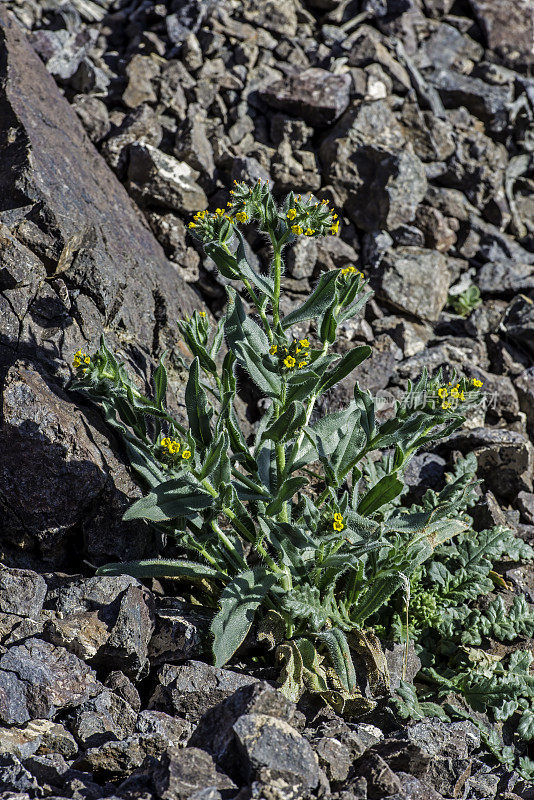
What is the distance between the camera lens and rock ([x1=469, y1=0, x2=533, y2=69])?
9438 mm

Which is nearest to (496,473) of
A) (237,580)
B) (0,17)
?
(237,580)

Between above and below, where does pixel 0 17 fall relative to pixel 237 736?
above

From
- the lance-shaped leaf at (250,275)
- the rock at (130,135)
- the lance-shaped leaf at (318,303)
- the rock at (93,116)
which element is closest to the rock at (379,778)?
the lance-shaped leaf at (318,303)

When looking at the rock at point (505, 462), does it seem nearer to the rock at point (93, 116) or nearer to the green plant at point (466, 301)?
the green plant at point (466, 301)

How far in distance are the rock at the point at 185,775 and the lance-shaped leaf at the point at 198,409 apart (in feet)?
5.82

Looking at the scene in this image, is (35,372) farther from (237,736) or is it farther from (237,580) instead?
(237,736)

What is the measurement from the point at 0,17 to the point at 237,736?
6506 mm

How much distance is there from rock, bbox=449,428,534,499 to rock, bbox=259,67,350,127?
3962 millimetres

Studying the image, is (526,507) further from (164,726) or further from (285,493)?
(164,726)

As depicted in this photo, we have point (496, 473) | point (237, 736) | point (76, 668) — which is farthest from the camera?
point (496, 473)

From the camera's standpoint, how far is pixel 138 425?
4652 mm

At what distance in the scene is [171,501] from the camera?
4.01 metres

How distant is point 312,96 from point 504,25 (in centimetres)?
334

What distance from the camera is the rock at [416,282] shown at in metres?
7.24
